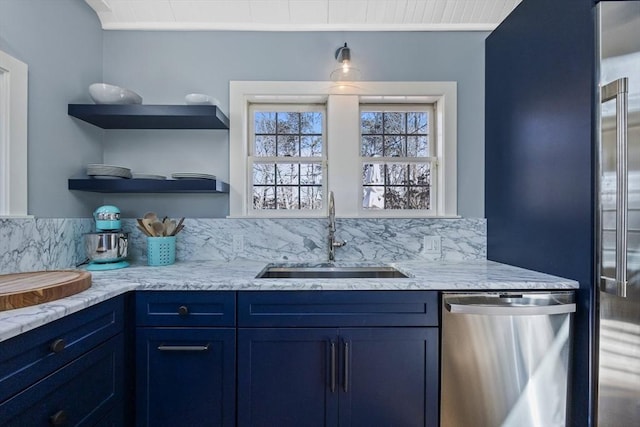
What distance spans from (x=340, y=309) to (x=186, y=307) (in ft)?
2.30

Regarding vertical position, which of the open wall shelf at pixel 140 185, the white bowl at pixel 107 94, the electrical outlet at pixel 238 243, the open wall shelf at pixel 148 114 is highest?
the white bowl at pixel 107 94

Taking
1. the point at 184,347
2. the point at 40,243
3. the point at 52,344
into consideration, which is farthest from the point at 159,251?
the point at 52,344

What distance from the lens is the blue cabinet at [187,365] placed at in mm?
1452

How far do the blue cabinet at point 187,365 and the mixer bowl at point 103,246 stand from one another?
0.51 meters

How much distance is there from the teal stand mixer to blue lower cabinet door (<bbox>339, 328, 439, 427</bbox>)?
4.39ft

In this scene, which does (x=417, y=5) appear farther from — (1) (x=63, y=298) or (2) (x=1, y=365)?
(2) (x=1, y=365)

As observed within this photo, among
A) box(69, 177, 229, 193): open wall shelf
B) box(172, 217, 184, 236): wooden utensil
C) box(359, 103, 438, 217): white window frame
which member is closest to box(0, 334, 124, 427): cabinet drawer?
box(172, 217, 184, 236): wooden utensil

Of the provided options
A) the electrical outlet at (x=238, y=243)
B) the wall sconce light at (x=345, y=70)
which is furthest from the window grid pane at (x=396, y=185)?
the electrical outlet at (x=238, y=243)

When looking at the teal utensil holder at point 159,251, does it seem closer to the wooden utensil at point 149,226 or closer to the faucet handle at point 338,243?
the wooden utensil at point 149,226

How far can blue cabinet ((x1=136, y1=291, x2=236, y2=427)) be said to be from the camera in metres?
1.45

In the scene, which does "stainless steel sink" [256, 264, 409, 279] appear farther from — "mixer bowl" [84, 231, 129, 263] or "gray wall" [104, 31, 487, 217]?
"mixer bowl" [84, 231, 129, 263]

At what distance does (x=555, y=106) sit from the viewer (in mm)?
1554

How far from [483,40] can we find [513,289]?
1.72 m

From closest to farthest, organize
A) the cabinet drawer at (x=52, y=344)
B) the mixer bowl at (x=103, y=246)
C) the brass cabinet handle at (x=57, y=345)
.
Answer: the cabinet drawer at (x=52, y=344)
the brass cabinet handle at (x=57, y=345)
the mixer bowl at (x=103, y=246)
